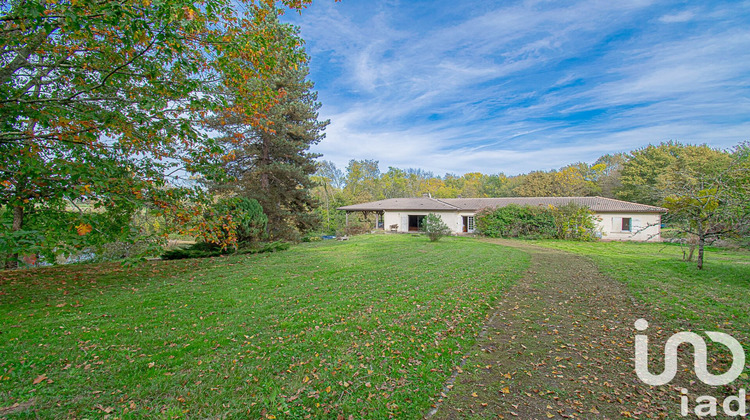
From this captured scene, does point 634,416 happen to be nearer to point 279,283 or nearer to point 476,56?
point 279,283

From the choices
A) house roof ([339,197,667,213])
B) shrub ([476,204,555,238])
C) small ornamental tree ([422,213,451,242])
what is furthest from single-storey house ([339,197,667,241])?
small ornamental tree ([422,213,451,242])

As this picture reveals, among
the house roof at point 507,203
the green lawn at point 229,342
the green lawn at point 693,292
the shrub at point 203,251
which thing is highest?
the house roof at point 507,203

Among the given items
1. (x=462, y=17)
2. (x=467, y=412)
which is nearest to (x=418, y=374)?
(x=467, y=412)

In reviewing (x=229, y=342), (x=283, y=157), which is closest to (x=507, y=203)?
(x=283, y=157)

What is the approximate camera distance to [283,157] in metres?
18.0

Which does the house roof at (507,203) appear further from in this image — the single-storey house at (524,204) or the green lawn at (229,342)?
the green lawn at (229,342)

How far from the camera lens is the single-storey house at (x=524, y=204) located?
21.8 metres

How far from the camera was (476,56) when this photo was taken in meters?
17.0

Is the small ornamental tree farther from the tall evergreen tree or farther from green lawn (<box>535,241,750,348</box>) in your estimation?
green lawn (<box>535,241,750,348</box>)

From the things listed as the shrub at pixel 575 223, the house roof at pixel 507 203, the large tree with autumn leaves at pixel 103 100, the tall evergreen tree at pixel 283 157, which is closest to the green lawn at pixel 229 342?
the large tree with autumn leaves at pixel 103 100

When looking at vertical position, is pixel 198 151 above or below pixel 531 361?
above

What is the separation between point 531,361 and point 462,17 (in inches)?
598

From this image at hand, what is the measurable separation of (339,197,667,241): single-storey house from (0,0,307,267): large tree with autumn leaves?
2148cm

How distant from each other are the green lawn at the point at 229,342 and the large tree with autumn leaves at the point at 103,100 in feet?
4.51
